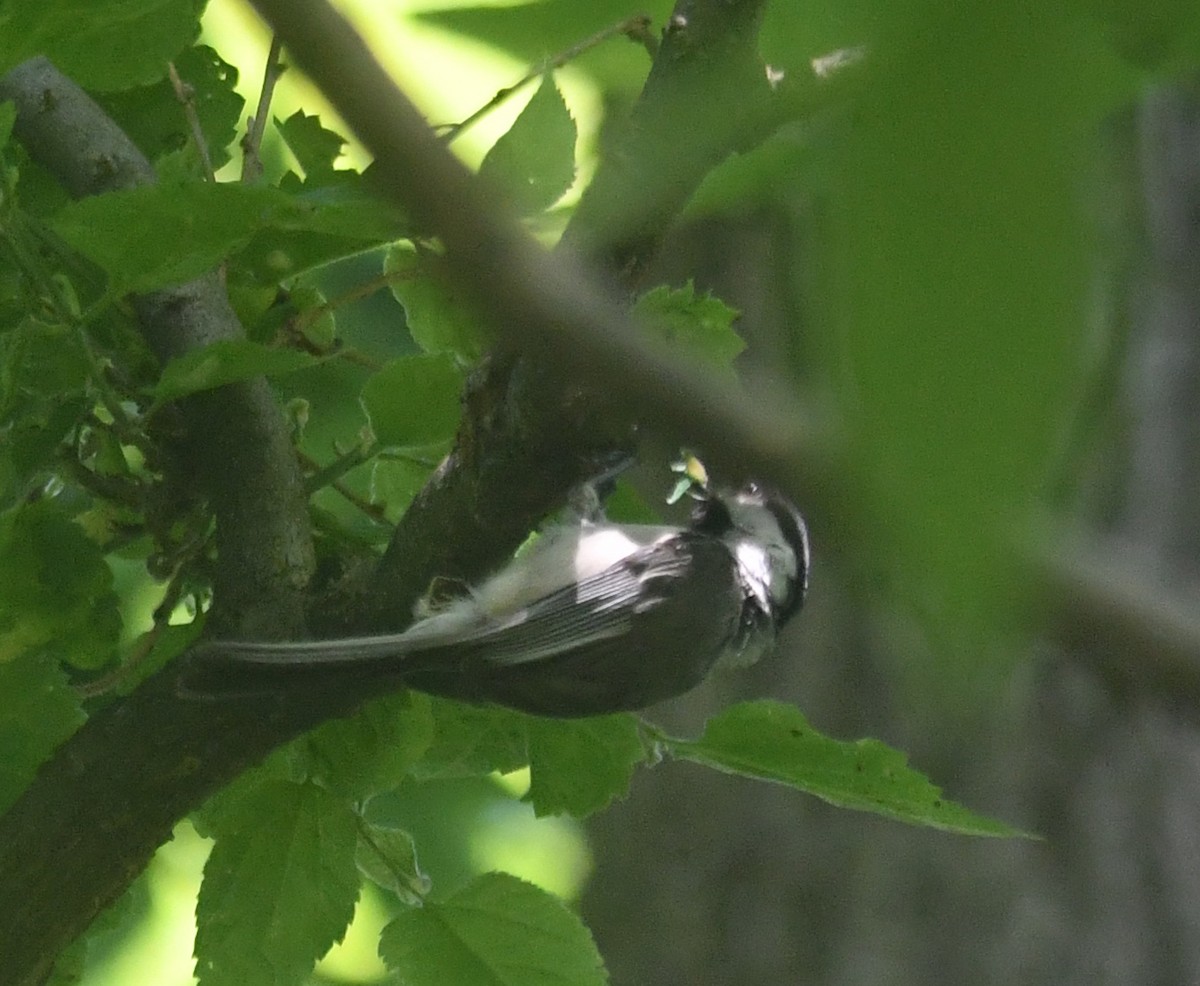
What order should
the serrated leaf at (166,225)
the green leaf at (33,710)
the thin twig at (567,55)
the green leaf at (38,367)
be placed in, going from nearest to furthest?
1. the thin twig at (567,55)
2. the serrated leaf at (166,225)
3. the green leaf at (38,367)
4. the green leaf at (33,710)

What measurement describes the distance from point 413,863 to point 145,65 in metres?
0.52

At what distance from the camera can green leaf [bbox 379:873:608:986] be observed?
0.91m

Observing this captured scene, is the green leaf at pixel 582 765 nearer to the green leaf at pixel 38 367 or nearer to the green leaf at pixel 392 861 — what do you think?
the green leaf at pixel 392 861

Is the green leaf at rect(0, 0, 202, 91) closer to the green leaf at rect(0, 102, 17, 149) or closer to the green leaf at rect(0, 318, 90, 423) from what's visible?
the green leaf at rect(0, 102, 17, 149)

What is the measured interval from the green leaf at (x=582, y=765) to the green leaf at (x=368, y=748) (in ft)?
0.26

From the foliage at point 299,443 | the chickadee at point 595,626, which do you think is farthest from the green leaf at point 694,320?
the chickadee at point 595,626

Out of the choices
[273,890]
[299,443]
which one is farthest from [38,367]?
[273,890]

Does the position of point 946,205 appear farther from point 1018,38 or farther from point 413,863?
point 413,863

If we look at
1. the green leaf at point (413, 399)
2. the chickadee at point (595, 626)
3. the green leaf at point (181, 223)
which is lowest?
the chickadee at point (595, 626)

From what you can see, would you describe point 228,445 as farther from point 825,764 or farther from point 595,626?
point 595,626

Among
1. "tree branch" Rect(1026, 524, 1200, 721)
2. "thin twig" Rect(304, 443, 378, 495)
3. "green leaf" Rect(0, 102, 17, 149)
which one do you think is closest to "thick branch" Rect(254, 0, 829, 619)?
"tree branch" Rect(1026, 524, 1200, 721)

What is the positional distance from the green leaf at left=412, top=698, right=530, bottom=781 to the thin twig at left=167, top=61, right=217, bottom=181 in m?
0.38

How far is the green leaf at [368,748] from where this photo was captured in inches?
36.0

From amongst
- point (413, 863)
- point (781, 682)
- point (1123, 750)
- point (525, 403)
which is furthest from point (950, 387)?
point (781, 682)
